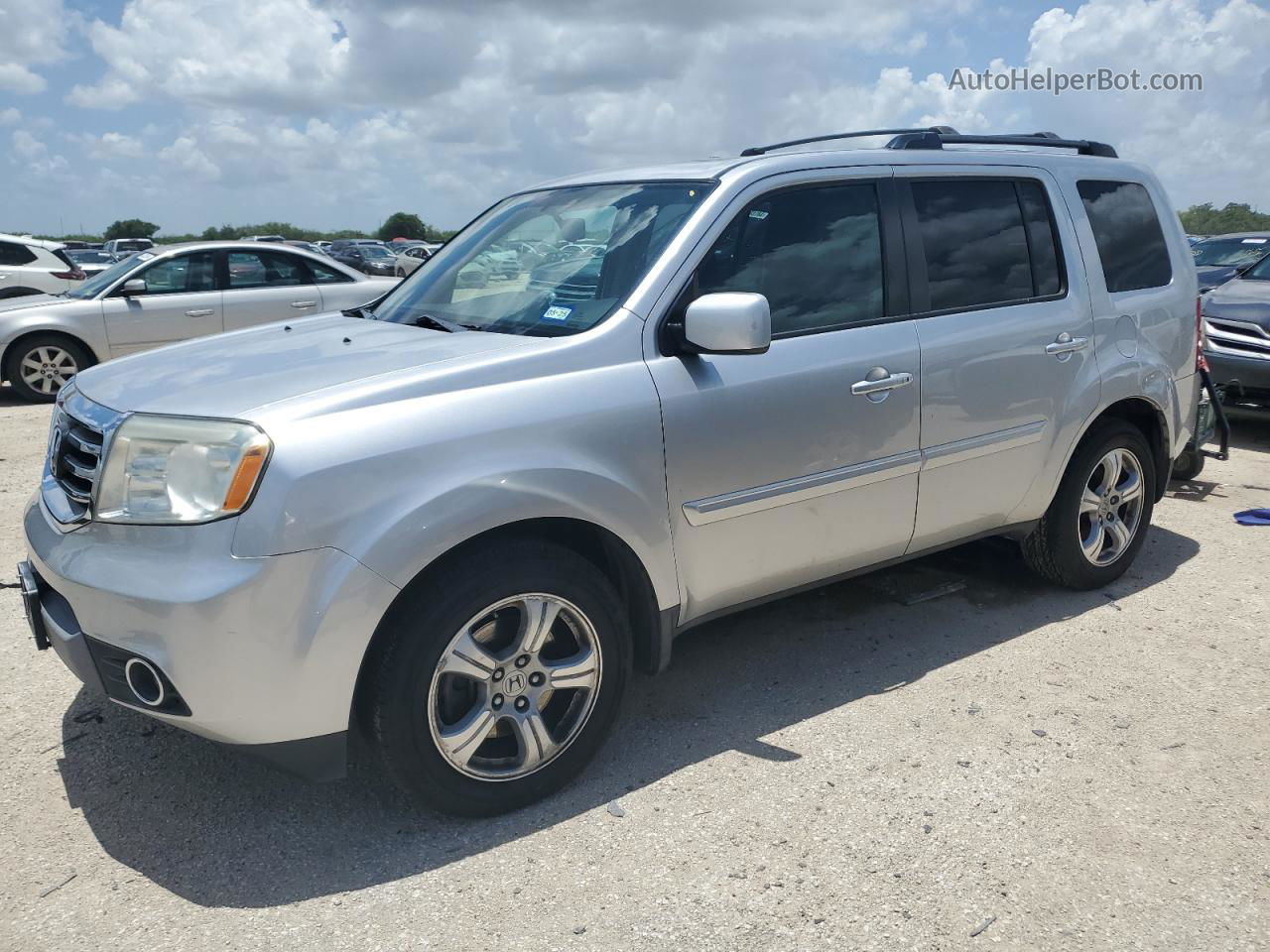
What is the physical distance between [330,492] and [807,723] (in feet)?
6.06

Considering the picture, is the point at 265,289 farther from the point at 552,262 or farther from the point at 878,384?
the point at 878,384

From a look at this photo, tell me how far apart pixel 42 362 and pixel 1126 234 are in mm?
9688

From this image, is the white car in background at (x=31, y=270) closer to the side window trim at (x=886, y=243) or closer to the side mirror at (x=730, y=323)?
the side window trim at (x=886, y=243)

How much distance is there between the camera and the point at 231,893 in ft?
9.04

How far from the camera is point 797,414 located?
3482 mm

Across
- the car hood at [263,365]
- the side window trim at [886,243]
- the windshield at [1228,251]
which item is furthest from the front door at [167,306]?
the windshield at [1228,251]

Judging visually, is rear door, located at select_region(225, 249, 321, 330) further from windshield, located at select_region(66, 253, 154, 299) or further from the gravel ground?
the gravel ground

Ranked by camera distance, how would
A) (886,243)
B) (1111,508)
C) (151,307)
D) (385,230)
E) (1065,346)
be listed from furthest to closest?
1. (385,230)
2. (151,307)
3. (1111,508)
4. (1065,346)
5. (886,243)

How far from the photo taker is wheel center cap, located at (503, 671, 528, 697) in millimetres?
3029

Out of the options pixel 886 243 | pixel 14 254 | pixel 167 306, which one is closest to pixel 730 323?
pixel 886 243

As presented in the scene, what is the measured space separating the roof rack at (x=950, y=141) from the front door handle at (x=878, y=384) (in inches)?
39.1

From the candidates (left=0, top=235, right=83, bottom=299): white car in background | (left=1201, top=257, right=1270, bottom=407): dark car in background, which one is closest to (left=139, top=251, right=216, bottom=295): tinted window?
(left=0, top=235, right=83, bottom=299): white car in background

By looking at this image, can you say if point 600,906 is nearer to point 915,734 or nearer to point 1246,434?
point 915,734

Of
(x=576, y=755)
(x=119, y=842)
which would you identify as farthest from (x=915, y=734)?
(x=119, y=842)
